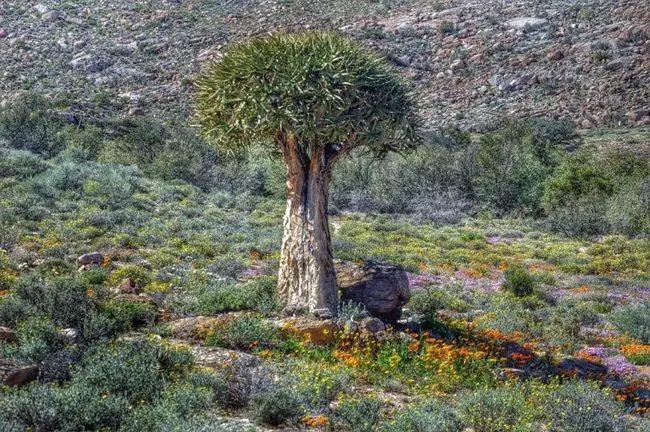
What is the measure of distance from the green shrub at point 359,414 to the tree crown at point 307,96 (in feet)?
13.3

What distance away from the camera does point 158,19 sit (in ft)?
181

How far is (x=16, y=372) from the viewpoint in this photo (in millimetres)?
5980

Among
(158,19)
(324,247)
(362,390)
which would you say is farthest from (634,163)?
(158,19)

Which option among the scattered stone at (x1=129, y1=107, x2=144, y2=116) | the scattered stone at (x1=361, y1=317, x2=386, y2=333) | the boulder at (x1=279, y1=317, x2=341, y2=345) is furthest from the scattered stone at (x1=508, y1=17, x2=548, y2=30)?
Result: the boulder at (x1=279, y1=317, x2=341, y2=345)

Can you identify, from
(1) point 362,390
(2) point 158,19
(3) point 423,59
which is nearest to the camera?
(1) point 362,390

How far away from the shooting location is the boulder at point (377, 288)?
992 centimetres

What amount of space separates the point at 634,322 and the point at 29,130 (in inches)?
1200

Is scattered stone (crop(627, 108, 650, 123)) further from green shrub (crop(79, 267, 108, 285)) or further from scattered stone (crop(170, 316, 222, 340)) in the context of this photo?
scattered stone (crop(170, 316, 222, 340))

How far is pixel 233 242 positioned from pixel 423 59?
36.8 m

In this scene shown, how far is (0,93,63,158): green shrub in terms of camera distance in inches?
1316

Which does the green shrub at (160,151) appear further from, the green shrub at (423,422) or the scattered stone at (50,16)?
the green shrub at (423,422)

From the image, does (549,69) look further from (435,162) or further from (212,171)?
(212,171)

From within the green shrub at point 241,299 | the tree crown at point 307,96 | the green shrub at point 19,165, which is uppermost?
the tree crown at point 307,96

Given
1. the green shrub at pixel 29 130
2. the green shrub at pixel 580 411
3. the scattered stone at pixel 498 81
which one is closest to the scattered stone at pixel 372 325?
the green shrub at pixel 580 411
